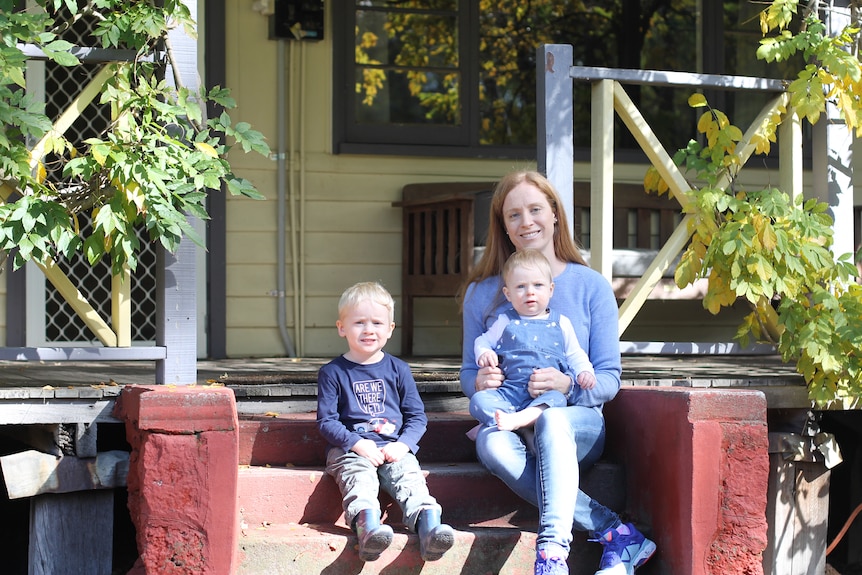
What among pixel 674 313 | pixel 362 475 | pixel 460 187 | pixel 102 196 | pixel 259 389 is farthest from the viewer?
pixel 674 313

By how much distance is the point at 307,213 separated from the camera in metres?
6.09

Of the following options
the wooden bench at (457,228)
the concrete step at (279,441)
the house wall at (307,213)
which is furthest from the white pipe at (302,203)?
the concrete step at (279,441)

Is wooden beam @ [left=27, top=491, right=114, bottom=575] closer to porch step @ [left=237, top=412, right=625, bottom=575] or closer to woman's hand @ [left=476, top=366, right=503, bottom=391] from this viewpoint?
porch step @ [left=237, top=412, right=625, bottom=575]

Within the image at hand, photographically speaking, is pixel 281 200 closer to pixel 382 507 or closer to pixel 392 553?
pixel 382 507

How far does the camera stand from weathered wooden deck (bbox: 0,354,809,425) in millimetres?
3377

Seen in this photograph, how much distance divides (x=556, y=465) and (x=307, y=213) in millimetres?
3381

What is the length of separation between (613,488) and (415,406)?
2.48ft

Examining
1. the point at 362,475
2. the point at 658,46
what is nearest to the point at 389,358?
the point at 362,475

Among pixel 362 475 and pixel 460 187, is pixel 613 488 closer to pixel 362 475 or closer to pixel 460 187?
pixel 362 475

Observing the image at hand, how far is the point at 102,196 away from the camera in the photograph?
3359mm

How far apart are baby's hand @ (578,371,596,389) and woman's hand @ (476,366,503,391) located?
26 centimetres

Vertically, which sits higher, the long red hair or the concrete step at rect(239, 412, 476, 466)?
the long red hair

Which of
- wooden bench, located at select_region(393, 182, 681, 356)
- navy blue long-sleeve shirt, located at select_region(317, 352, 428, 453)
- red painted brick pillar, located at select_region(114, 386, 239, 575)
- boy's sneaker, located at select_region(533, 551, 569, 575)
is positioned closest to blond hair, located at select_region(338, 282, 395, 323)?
navy blue long-sleeve shirt, located at select_region(317, 352, 428, 453)

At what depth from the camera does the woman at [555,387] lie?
305cm
